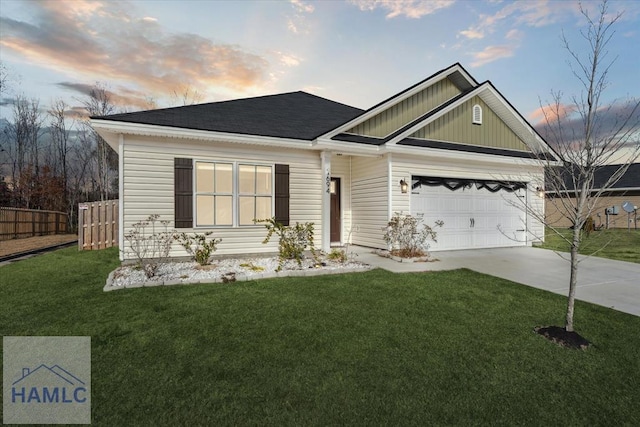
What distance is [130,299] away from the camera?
14.6ft

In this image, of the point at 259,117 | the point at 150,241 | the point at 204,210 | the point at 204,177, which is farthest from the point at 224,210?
the point at 259,117

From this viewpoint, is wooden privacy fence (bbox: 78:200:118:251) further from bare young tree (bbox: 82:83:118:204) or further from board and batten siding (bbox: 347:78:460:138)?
bare young tree (bbox: 82:83:118:204)

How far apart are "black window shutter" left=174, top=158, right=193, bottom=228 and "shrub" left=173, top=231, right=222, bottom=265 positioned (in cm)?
29

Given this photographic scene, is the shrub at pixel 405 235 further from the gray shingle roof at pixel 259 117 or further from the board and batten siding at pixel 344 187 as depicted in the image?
the gray shingle roof at pixel 259 117

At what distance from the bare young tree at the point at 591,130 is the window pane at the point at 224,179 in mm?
6081

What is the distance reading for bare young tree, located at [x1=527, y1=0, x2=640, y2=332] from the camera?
10.8ft

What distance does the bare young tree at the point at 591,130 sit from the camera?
3295 millimetres

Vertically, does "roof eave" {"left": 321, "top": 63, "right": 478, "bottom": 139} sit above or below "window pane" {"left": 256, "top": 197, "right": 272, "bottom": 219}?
above

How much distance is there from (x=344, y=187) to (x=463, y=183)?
11.5 ft

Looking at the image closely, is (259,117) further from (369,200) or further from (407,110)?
(407,110)

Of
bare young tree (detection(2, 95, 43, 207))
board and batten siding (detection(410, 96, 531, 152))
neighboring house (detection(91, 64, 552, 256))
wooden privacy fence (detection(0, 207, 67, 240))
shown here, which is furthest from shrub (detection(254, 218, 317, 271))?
bare young tree (detection(2, 95, 43, 207))

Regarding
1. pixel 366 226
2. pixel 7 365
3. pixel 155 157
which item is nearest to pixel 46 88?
pixel 155 157

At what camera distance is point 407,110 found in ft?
31.4

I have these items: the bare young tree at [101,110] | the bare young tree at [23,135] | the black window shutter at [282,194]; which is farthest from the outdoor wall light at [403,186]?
the bare young tree at [23,135]
